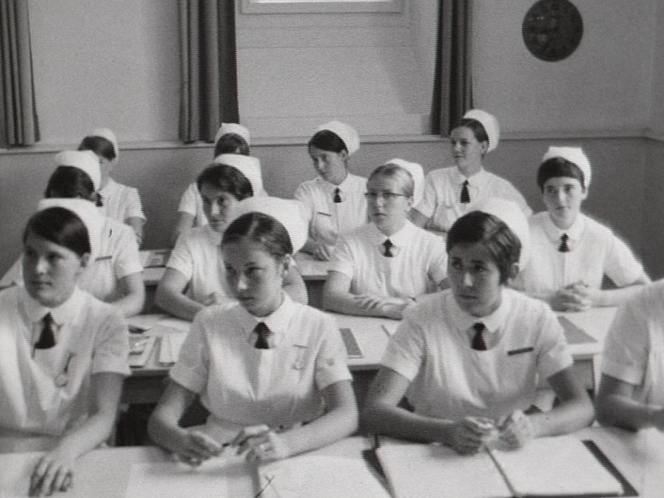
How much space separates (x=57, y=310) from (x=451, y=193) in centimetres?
346

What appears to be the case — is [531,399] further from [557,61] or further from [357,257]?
[557,61]

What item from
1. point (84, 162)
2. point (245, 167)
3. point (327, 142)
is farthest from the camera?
point (327, 142)

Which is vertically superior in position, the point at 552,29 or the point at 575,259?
the point at 552,29

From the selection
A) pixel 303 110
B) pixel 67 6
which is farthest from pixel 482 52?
pixel 67 6

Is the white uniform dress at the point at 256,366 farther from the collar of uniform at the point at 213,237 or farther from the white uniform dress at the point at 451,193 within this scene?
the white uniform dress at the point at 451,193

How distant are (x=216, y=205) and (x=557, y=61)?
3.73 meters

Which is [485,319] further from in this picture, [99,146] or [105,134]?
[105,134]

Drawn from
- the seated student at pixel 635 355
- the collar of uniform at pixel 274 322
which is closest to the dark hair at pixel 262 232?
the collar of uniform at pixel 274 322

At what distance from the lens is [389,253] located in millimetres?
3877

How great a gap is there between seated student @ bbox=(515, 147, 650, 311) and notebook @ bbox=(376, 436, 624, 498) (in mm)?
1745

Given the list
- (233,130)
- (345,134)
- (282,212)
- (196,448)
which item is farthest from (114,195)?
(196,448)

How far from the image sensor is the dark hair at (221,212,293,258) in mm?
2402

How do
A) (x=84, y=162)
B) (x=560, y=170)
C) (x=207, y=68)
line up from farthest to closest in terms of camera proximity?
1. (x=207, y=68)
2. (x=84, y=162)
3. (x=560, y=170)

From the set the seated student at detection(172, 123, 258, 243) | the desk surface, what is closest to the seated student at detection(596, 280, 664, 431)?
the desk surface
